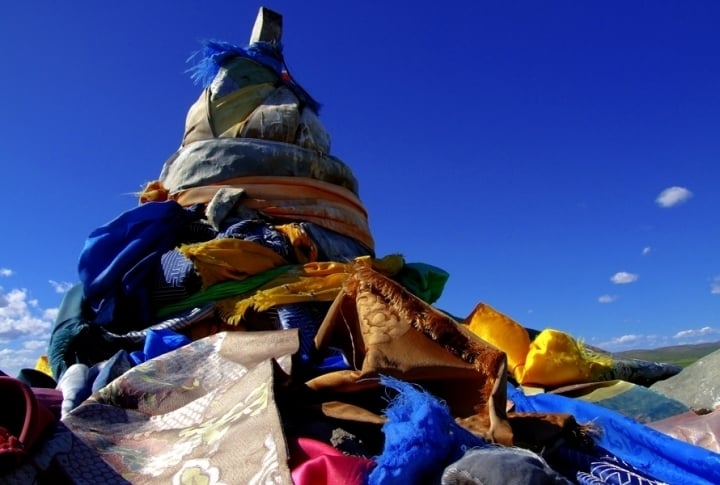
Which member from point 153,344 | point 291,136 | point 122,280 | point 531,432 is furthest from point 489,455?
point 291,136

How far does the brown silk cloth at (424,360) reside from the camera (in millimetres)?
1610

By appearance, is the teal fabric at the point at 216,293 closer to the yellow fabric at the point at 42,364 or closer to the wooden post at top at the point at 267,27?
the yellow fabric at the point at 42,364

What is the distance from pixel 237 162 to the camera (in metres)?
3.42

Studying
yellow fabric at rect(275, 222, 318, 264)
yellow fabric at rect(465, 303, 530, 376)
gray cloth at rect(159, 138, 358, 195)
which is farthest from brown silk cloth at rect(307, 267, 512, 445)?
gray cloth at rect(159, 138, 358, 195)

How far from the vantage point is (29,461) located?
4.18ft

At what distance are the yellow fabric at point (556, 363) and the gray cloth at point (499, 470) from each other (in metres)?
1.43

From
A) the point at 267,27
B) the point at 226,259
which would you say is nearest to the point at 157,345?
the point at 226,259

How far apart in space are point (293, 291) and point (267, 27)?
253 centimetres

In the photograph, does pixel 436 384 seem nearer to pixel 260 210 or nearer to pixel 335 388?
pixel 335 388

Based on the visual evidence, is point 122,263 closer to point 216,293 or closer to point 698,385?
point 216,293

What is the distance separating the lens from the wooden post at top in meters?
4.43

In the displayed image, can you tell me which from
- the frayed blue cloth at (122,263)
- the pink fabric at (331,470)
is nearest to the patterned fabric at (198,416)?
the pink fabric at (331,470)

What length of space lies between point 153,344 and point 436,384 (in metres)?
1.24

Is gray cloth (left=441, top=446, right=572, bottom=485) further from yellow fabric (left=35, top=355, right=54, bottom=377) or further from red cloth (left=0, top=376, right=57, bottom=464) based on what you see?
yellow fabric (left=35, top=355, right=54, bottom=377)
